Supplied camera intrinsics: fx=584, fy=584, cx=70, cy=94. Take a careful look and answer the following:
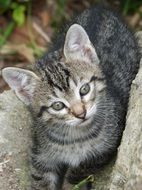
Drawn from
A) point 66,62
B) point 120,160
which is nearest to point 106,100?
point 66,62

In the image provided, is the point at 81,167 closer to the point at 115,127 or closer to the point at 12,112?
the point at 115,127

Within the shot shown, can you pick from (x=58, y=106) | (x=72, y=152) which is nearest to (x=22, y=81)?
(x=58, y=106)

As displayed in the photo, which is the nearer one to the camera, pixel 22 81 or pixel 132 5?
pixel 22 81

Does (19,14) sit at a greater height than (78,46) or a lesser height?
greater

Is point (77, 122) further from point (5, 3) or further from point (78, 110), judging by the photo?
point (5, 3)

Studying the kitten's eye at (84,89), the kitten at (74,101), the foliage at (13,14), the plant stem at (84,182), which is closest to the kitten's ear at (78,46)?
the kitten at (74,101)

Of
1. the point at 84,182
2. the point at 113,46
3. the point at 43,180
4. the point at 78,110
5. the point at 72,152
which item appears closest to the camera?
the point at 78,110
